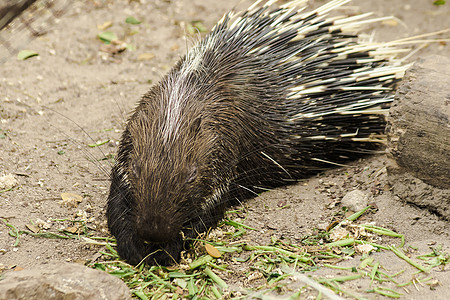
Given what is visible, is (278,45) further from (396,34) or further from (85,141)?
(396,34)

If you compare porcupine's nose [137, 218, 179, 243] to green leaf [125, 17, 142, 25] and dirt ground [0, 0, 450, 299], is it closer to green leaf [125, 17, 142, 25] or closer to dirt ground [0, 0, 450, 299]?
dirt ground [0, 0, 450, 299]

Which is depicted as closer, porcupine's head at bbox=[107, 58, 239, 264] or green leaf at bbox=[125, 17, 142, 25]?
porcupine's head at bbox=[107, 58, 239, 264]

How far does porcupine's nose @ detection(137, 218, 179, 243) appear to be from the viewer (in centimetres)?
286

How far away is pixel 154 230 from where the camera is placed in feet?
9.41

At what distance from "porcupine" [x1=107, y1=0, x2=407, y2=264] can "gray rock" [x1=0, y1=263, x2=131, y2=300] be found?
1.11ft

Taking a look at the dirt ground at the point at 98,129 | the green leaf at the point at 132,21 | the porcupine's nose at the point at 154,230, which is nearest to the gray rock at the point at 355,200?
the dirt ground at the point at 98,129

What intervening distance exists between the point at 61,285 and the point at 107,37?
14.3 ft

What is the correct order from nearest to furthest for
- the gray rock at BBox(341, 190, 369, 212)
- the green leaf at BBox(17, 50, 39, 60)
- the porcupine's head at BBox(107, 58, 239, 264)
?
1. the porcupine's head at BBox(107, 58, 239, 264)
2. the gray rock at BBox(341, 190, 369, 212)
3. the green leaf at BBox(17, 50, 39, 60)

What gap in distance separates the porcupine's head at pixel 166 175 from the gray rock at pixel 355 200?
845 millimetres

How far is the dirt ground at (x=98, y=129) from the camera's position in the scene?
11.0 ft

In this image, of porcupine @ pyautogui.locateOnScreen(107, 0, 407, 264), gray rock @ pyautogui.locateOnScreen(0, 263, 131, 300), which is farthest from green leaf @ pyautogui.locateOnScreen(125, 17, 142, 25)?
gray rock @ pyautogui.locateOnScreen(0, 263, 131, 300)

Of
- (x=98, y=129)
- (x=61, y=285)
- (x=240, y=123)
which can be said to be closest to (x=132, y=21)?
(x=98, y=129)

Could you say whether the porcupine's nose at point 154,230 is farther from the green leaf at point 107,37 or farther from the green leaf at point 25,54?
the green leaf at point 107,37

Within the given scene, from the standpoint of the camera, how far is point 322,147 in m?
4.07
